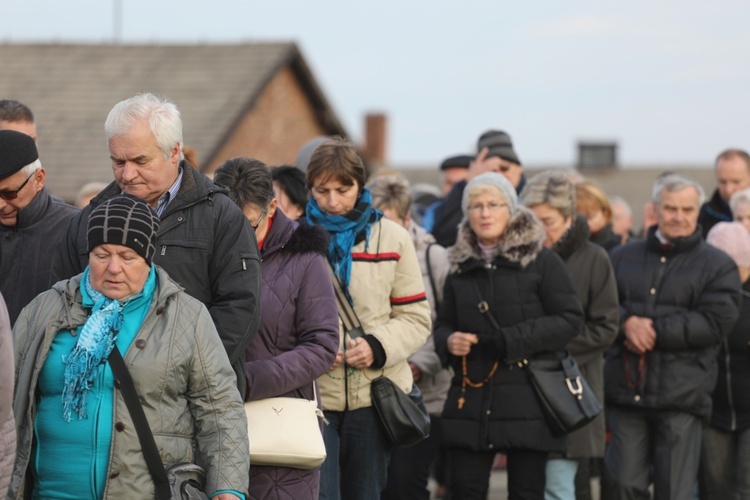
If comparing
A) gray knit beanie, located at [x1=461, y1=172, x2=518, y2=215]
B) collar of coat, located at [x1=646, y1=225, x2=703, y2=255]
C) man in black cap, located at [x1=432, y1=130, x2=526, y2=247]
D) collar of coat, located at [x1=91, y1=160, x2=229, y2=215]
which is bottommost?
collar of coat, located at [x1=91, y1=160, x2=229, y2=215]

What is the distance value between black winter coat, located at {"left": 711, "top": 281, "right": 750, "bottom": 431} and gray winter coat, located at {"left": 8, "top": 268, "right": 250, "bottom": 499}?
443 centimetres

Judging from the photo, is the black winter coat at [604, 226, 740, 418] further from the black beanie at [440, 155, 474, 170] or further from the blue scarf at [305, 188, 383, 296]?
the black beanie at [440, 155, 474, 170]

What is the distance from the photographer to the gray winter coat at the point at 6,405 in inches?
155

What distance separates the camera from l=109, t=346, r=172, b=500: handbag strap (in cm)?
422

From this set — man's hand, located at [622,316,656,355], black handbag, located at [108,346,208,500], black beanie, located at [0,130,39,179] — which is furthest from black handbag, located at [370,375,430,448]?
man's hand, located at [622,316,656,355]

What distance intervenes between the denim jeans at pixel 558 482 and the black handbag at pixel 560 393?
0.42 m

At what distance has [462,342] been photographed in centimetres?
686

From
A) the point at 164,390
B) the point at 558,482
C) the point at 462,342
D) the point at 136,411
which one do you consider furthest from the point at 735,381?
the point at 136,411

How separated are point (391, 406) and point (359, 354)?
0.98 feet

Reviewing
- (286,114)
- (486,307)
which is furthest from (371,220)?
(286,114)

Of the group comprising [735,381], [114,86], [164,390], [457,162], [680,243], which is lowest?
[164,390]

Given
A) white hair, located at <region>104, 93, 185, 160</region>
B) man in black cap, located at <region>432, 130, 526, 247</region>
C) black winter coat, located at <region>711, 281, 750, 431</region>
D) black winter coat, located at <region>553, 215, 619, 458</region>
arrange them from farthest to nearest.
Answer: man in black cap, located at <region>432, 130, 526, 247</region>, black winter coat, located at <region>711, 281, 750, 431</region>, black winter coat, located at <region>553, 215, 619, 458</region>, white hair, located at <region>104, 93, 185, 160</region>

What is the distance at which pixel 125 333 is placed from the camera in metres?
4.30

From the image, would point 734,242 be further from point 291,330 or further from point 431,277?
point 291,330
